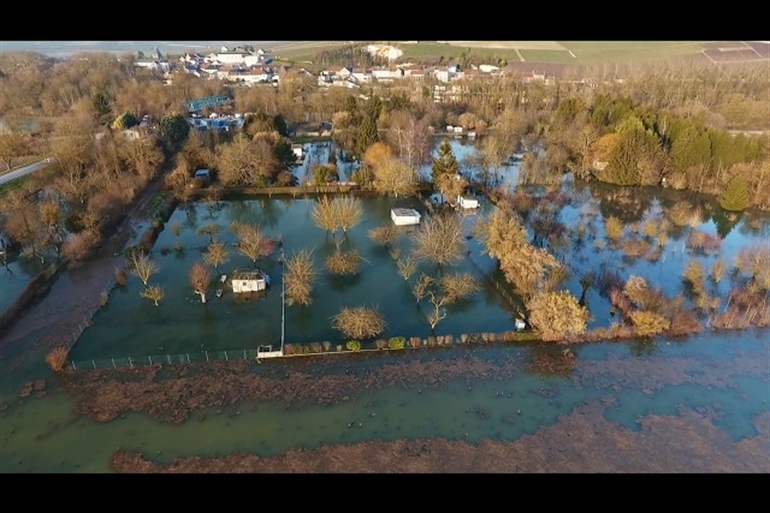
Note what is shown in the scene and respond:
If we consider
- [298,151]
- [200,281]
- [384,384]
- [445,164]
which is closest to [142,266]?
[200,281]

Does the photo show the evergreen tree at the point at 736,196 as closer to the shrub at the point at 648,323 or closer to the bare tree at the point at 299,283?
the shrub at the point at 648,323

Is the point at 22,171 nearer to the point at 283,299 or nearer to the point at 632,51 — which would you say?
the point at 283,299

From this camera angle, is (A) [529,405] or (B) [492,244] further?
(B) [492,244]

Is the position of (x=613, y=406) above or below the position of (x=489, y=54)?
below

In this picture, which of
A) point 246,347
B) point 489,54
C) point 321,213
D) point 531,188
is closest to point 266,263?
point 321,213

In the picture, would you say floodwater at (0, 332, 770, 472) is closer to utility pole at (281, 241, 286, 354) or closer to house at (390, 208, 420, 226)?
utility pole at (281, 241, 286, 354)

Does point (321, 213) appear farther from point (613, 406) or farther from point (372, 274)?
point (613, 406)

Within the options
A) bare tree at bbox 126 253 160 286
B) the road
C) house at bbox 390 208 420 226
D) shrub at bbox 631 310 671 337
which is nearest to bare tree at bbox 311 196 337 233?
house at bbox 390 208 420 226
